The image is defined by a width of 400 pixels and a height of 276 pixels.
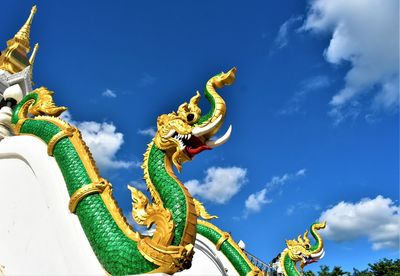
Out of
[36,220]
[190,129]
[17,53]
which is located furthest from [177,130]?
[17,53]

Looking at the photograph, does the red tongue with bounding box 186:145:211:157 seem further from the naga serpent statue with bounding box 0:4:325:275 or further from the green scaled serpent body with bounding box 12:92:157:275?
the green scaled serpent body with bounding box 12:92:157:275

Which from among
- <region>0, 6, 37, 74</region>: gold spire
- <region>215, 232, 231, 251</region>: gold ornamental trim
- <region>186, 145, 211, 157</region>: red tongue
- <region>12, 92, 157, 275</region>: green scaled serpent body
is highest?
<region>0, 6, 37, 74</region>: gold spire

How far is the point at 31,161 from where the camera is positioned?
4.39 m

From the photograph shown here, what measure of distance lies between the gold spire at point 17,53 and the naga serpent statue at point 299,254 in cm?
885

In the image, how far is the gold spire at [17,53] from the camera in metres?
7.77

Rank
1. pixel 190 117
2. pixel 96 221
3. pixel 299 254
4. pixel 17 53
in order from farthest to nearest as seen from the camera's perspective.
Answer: pixel 299 254 < pixel 17 53 < pixel 190 117 < pixel 96 221

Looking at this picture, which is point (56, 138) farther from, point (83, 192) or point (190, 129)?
point (190, 129)

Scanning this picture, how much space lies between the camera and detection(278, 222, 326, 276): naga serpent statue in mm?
11684

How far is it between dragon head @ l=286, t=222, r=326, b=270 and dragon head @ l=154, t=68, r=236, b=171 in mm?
8544

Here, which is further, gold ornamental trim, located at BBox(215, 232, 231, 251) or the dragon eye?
gold ornamental trim, located at BBox(215, 232, 231, 251)

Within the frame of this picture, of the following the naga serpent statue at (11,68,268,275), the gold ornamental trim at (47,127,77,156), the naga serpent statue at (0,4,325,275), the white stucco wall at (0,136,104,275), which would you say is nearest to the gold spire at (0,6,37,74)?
the naga serpent statue at (0,4,325,275)

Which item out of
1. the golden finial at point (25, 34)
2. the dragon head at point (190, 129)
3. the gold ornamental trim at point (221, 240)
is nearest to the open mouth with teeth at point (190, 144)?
the dragon head at point (190, 129)

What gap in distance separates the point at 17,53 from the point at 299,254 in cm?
953

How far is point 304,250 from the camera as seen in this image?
1216 cm
